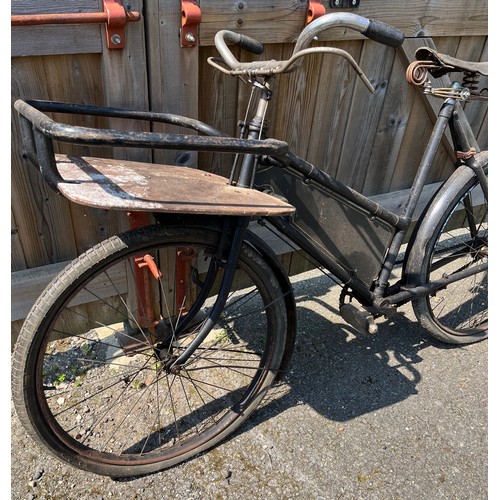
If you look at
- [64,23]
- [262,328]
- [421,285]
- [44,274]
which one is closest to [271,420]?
[262,328]

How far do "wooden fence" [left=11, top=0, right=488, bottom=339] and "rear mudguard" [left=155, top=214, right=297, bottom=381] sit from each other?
56 centimetres

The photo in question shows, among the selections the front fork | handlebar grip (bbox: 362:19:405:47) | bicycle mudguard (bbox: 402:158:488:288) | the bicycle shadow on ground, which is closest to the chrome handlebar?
A: handlebar grip (bbox: 362:19:405:47)

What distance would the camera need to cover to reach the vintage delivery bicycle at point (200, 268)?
1510mm

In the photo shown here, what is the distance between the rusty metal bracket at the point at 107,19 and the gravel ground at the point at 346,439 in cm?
174

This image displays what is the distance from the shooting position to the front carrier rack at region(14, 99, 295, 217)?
1.27 metres

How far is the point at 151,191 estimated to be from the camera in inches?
57.9

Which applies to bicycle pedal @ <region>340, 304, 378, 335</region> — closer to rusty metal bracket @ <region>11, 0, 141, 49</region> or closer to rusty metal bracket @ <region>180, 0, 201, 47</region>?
rusty metal bracket @ <region>180, 0, 201, 47</region>

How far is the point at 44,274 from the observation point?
2174 millimetres

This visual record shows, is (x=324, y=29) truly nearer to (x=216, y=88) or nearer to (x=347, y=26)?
(x=347, y=26)

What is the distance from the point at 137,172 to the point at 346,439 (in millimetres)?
1560

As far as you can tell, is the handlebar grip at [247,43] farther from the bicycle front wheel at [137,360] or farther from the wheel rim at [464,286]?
the wheel rim at [464,286]

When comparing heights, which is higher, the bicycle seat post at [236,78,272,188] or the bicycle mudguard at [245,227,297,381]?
the bicycle seat post at [236,78,272,188]

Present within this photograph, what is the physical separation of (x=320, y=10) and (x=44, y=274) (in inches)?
70.4

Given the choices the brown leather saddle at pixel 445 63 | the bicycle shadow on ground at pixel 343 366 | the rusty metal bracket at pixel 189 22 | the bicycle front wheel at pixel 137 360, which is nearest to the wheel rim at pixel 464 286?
the bicycle shadow on ground at pixel 343 366
